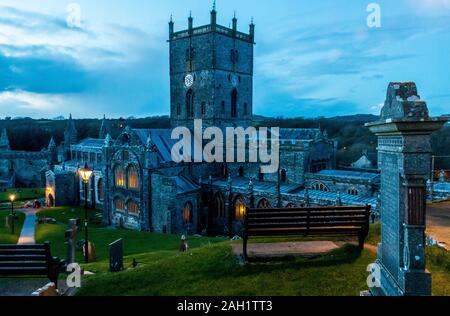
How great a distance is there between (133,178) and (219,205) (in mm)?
8081

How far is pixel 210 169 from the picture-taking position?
121ft

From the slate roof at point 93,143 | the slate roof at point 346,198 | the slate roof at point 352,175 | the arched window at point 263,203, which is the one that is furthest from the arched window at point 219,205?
the slate roof at point 93,143

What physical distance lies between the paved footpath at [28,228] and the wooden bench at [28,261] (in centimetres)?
1560

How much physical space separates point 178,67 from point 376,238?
32880 mm

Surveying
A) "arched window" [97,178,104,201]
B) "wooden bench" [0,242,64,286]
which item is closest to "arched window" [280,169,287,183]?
"arched window" [97,178,104,201]

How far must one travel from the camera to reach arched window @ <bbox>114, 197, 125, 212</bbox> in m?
35.3

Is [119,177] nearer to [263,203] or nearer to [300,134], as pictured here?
[263,203]

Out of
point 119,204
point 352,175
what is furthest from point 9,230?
point 352,175

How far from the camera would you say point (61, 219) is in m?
37.0

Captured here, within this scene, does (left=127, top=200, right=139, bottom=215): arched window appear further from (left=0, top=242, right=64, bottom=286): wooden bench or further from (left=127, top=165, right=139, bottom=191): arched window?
(left=0, top=242, right=64, bottom=286): wooden bench

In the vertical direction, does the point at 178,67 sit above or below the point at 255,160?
above

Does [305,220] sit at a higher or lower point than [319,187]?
higher

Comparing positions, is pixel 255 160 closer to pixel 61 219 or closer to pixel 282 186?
pixel 282 186
